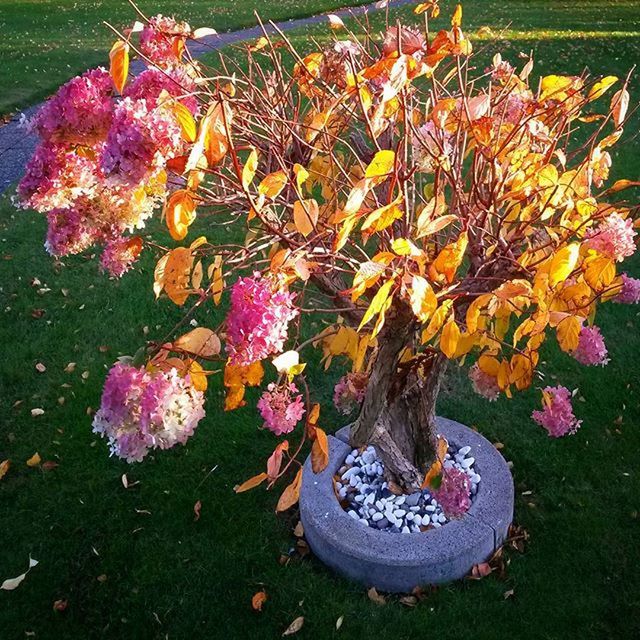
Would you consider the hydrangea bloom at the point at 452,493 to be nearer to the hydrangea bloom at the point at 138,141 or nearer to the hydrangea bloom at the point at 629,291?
the hydrangea bloom at the point at 629,291

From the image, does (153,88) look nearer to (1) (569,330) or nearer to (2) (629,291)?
(1) (569,330)

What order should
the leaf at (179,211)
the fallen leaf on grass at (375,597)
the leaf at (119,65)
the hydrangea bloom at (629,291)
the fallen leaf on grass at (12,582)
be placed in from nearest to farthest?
the leaf at (119,65)
the leaf at (179,211)
the hydrangea bloom at (629,291)
the fallen leaf on grass at (375,597)
the fallen leaf on grass at (12,582)

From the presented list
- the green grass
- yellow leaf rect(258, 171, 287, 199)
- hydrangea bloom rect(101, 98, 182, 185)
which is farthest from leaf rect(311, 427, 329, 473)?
the green grass

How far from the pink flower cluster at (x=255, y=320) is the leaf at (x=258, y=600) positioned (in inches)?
59.5

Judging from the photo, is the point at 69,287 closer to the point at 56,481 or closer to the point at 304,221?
the point at 56,481

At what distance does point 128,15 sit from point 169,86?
13.5m

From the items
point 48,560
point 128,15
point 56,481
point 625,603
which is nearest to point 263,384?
point 56,481

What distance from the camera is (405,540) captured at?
2.35 m

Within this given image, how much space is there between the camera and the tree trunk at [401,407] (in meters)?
1.98

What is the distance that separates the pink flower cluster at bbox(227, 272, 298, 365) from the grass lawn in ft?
4.96

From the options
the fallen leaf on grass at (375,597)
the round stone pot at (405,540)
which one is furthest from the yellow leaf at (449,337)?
the fallen leaf on grass at (375,597)

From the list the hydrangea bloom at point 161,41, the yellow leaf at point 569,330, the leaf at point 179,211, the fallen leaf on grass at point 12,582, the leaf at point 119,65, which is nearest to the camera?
the leaf at point 119,65

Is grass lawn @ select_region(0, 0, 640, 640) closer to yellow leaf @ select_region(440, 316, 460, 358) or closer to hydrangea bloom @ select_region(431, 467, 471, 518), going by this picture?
hydrangea bloom @ select_region(431, 467, 471, 518)

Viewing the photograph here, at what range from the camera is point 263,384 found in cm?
361
